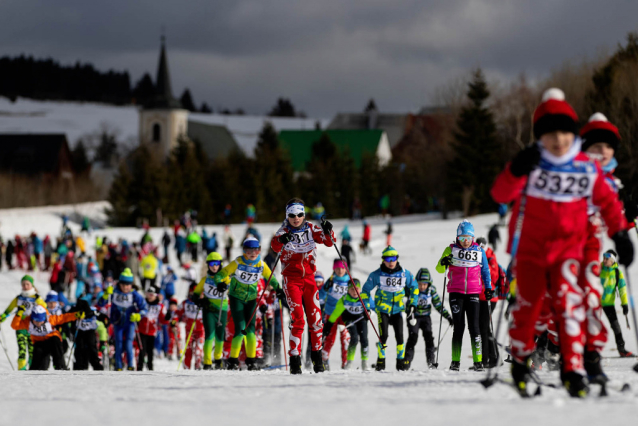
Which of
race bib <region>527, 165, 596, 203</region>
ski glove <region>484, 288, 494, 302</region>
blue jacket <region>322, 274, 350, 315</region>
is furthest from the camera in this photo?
blue jacket <region>322, 274, 350, 315</region>

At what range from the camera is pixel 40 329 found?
35.9 ft

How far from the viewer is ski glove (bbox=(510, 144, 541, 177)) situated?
4.52 metres

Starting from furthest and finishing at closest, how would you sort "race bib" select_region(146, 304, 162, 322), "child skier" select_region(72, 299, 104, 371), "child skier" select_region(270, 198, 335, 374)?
"race bib" select_region(146, 304, 162, 322) → "child skier" select_region(72, 299, 104, 371) → "child skier" select_region(270, 198, 335, 374)

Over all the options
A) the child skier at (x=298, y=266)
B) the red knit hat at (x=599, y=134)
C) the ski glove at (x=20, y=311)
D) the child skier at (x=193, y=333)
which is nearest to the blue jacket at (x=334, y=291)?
the child skier at (x=193, y=333)

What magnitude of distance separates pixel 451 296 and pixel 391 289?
4.08 feet

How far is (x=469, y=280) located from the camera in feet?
28.3

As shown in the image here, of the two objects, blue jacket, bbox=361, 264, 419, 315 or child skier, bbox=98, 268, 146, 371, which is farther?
child skier, bbox=98, 268, 146, 371

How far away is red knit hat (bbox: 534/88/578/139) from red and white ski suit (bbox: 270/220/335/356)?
3086 millimetres

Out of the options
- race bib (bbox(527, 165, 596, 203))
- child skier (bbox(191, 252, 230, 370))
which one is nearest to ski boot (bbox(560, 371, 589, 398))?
race bib (bbox(527, 165, 596, 203))

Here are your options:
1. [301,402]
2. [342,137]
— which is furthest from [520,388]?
[342,137]

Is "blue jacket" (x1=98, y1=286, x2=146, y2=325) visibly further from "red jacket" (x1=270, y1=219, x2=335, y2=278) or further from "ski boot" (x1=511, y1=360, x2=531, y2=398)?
"ski boot" (x1=511, y1=360, x2=531, y2=398)

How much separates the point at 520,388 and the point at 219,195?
166 ft

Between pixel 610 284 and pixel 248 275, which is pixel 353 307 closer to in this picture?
pixel 248 275

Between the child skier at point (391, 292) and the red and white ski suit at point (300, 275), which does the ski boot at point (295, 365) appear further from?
the child skier at point (391, 292)
